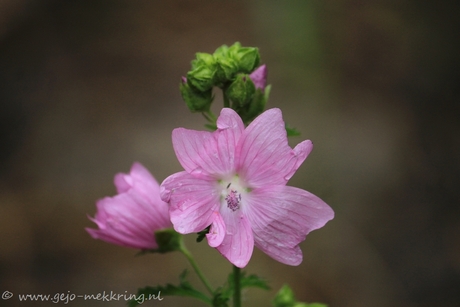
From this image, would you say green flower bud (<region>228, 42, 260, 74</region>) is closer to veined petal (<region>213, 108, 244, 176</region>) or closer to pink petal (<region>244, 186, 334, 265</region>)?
veined petal (<region>213, 108, 244, 176</region>)

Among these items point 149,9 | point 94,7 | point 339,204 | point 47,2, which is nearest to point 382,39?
point 339,204

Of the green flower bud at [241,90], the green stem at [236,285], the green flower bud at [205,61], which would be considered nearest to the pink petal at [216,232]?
the green stem at [236,285]

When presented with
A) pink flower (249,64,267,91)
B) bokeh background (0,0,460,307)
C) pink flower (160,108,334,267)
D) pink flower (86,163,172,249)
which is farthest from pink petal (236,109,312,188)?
bokeh background (0,0,460,307)

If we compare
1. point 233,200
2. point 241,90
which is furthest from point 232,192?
point 241,90

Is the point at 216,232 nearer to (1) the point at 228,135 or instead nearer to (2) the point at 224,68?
(1) the point at 228,135

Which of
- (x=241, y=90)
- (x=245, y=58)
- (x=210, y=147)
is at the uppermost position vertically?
(x=245, y=58)

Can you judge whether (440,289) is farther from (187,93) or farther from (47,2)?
(47,2)
